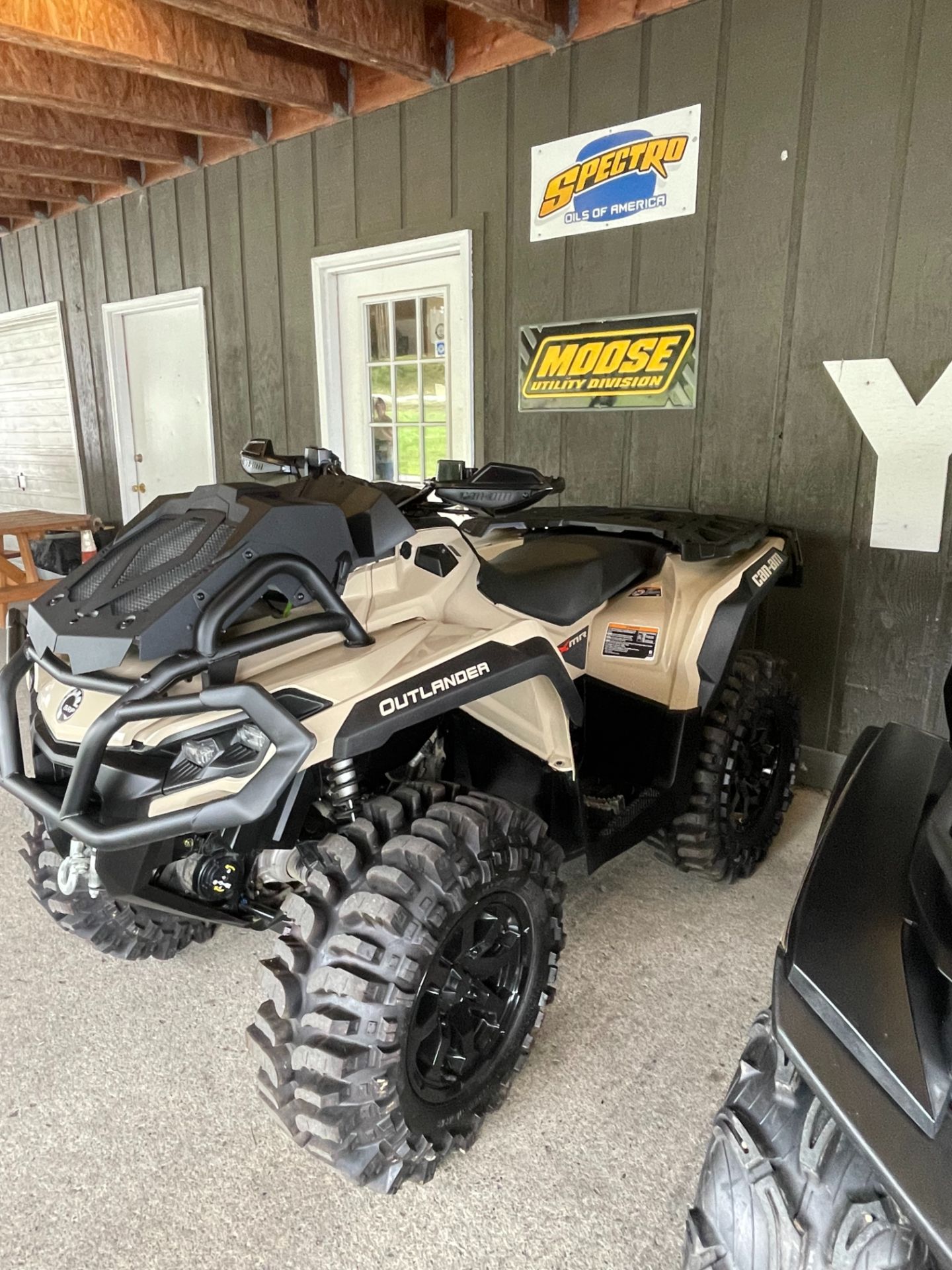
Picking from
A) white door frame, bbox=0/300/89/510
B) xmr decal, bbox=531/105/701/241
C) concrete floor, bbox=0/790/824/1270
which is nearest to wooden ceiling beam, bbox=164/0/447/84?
xmr decal, bbox=531/105/701/241

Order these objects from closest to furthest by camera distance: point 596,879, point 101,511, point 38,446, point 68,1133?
point 68,1133 < point 596,879 < point 101,511 < point 38,446

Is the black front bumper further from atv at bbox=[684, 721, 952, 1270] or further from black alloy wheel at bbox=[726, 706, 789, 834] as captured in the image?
black alloy wheel at bbox=[726, 706, 789, 834]

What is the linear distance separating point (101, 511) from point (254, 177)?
2998 millimetres

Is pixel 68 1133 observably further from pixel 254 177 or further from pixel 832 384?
pixel 254 177

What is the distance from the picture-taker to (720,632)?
227 centimetres

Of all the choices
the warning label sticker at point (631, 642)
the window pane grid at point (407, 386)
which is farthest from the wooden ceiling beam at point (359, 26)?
the warning label sticker at point (631, 642)

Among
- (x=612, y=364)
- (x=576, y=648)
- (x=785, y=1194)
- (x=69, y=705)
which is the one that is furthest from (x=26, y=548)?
(x=785, y=1194)

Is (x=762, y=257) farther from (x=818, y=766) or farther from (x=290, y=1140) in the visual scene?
(x=290, y=1140)

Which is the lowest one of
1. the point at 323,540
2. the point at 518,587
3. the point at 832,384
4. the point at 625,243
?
the point at 518,587

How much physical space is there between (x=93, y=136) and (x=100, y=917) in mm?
4505

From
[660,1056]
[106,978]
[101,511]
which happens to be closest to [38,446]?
[101,511]

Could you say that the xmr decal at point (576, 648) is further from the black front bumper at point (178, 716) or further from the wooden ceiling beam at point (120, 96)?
the wooden ceiling beam at point (120, 96)

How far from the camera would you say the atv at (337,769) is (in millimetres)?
1320

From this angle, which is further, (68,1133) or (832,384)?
(832,384)
